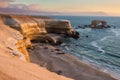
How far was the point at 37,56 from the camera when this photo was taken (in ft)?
150

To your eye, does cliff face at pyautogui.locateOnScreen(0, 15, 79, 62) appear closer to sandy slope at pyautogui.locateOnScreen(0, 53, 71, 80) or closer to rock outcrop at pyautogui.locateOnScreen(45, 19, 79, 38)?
rock outcrop at pyautogui.locateOnScreen(45, 19, 79, 38)

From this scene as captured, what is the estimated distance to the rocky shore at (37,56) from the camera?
45.4 feet

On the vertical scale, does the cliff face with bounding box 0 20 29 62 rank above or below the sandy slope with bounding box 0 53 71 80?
below

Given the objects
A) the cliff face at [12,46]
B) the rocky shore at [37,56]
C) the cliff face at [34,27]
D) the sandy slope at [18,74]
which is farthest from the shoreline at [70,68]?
the sandy slope at [18,74]

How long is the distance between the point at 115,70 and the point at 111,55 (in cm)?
1218

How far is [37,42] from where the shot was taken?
6394 centimetres

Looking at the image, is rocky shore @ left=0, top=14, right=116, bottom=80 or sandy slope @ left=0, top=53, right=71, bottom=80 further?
rocky shore @ left=0, top=14, right=116, bottom=80

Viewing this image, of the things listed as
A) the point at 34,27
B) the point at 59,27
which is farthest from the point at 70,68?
the point at 59,27

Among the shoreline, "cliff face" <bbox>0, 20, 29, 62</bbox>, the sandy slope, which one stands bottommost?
the shoreline

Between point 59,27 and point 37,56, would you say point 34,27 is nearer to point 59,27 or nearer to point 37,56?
point 59,27

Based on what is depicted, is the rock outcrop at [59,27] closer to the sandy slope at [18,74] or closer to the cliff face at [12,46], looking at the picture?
the cliff face at [12,46]

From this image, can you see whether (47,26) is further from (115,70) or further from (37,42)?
(115,70)

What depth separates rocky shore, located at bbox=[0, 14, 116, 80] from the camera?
13831 mm

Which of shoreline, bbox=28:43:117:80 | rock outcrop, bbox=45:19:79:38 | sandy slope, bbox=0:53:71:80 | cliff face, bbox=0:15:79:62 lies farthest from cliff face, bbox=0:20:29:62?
rock outcrop, bbox=45:19:79:38
